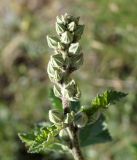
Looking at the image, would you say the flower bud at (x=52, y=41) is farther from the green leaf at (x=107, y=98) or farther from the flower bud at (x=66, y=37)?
the green leaf at (x=107, y=98)

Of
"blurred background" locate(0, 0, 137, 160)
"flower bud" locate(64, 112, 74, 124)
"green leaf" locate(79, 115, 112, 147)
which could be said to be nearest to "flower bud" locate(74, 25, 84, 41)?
"flower bud" locate(64, 112, 74, 124)

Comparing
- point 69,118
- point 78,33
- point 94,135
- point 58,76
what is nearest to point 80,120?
point 69,118

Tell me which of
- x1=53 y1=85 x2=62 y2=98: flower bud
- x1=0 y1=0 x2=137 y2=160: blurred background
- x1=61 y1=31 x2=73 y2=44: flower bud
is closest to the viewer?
x1=61 y1=31 x2=73 y2=44: flower bud

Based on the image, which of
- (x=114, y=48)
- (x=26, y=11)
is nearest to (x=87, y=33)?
(x=114, y=48)

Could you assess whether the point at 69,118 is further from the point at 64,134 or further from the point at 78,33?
the point at 78,33

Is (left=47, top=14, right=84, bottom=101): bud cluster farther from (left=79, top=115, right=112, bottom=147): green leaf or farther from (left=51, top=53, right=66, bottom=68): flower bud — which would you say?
(left=79, top=115, right=112, bottom=147): green leaf

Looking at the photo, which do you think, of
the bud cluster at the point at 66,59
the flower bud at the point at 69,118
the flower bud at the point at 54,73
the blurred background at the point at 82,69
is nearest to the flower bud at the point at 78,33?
the bud cluster at the point at 66,59
